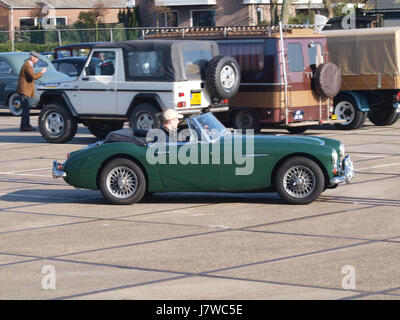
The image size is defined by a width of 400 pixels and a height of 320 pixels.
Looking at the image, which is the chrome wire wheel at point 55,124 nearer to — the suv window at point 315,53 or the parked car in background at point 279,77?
the parked car in background at point 279,77

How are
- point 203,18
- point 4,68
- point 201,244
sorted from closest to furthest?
point 201,244
point 4,68
point 203,18

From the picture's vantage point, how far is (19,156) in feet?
55.1

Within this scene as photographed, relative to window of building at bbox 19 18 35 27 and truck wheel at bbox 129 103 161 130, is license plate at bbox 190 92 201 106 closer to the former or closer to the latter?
truck wheel at bbox 129 103 161 130

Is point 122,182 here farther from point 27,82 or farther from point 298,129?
point 27,82

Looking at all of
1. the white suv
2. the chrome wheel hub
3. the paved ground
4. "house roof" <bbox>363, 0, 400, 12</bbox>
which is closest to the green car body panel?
the paved ground

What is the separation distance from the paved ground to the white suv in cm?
440

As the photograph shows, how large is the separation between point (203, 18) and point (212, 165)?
42912mm

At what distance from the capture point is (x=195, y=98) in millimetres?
17344

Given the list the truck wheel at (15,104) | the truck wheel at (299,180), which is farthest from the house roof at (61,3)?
the truck wheel at (299,180)

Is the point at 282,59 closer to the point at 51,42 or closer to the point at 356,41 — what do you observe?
the point at 356,41

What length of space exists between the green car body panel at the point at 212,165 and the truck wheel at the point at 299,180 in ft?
0.33

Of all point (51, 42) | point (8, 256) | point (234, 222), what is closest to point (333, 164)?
point (234, 222)

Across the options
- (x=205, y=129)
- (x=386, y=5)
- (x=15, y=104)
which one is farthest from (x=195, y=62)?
(x=386, y=5)

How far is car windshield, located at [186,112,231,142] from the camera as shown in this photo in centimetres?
1095
